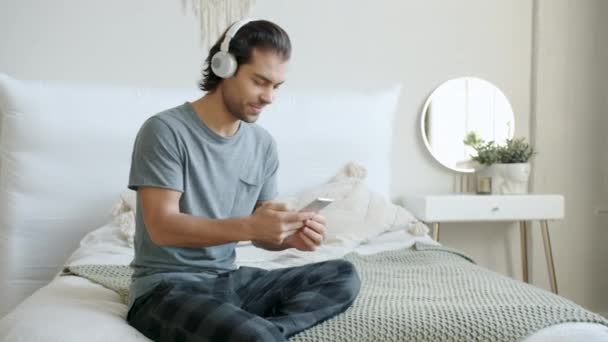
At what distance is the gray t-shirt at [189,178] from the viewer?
1598mm

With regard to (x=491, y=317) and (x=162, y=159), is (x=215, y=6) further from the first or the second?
(x=491, y=317)

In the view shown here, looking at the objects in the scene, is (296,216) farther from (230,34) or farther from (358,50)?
(358,50)

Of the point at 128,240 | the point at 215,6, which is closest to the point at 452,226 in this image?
the point at 215,6

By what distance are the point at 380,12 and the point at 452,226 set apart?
41.2 inches

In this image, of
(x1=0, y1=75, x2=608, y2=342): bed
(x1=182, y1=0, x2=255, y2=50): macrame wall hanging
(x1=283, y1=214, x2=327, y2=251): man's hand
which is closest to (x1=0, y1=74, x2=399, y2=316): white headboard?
(x1=0, y1=75, x2=608, y2=342): bed

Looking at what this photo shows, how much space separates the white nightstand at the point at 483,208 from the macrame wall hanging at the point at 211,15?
1.10 meters

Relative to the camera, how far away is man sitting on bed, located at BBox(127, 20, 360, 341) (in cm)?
151

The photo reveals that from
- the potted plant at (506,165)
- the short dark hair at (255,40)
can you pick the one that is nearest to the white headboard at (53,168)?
the short dark hair at (255,40)

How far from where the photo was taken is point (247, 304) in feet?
5.45

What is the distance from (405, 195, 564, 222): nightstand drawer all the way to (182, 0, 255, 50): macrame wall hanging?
3.60 feet

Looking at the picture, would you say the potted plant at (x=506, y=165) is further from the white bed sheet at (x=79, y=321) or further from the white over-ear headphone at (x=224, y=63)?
the white over-ear headphone at (x=224, y=63)

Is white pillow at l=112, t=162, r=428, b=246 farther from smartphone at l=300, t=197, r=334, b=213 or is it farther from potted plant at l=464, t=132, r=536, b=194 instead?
smartphone at l=300, t=197, r=334, b=213

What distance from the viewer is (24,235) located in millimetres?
2871

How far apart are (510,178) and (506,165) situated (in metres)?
0.06
